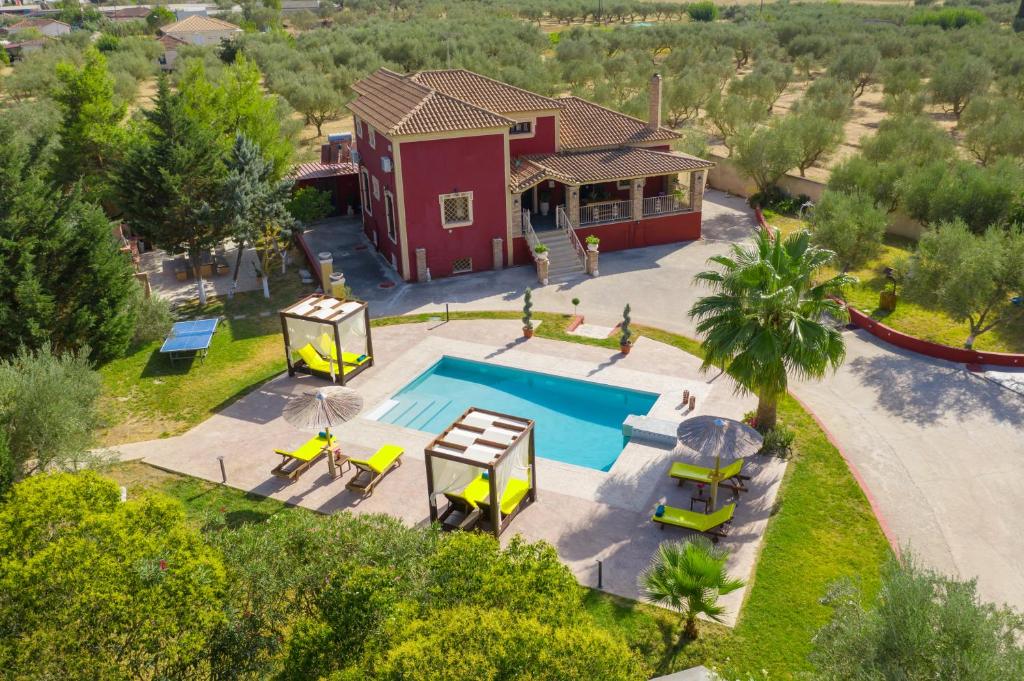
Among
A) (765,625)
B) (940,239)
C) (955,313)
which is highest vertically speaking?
(940,239)

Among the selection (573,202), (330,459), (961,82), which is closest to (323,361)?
(330,459)

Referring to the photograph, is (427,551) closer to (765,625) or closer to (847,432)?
(765,625)

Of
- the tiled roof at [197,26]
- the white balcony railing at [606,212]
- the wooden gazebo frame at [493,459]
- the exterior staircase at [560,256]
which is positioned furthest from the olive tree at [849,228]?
the tiled roof at [197,26]

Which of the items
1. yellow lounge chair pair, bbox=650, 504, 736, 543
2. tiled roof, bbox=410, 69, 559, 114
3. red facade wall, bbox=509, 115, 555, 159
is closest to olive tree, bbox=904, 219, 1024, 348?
yellow lounge chair pair, bbox=650, 504, 736, 543

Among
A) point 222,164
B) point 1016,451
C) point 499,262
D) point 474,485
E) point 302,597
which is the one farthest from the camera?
point 499,262

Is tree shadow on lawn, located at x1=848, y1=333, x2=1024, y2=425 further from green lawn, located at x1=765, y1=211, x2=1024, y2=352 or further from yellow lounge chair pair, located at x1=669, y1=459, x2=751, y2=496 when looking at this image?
yellow lounge chair pair, located at x1=669, y1=459, x2=751, y2=496

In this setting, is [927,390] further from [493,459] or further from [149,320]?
[149,320]

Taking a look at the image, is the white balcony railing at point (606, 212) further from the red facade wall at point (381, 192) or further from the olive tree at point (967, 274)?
the olive tree at point (967, 274)

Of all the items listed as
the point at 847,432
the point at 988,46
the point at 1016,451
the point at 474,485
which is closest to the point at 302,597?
the point at 474,485
